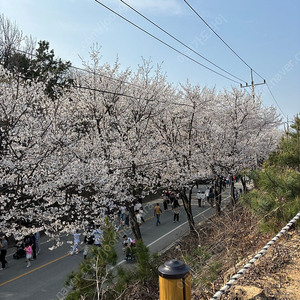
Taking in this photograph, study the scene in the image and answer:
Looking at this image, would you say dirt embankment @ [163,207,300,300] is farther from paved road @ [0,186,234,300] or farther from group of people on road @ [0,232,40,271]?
group of people on road @ [0,232,40,271]

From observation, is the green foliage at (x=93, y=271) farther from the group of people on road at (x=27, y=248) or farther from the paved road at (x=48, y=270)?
the group of people on road at (x=27, y=248)

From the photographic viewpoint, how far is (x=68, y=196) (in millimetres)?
10766

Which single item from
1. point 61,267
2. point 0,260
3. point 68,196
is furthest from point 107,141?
point 0,260

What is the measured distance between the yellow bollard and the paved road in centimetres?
489

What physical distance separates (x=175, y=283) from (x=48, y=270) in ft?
34.6

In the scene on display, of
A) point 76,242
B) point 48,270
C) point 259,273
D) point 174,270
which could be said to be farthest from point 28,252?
point 174,270

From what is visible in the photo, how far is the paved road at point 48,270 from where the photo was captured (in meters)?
9.27

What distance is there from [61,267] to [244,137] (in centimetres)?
1397

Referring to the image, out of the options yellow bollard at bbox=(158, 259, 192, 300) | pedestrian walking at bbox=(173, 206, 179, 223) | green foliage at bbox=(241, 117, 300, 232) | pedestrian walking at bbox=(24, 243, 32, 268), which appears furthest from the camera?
pedestrian walking at bbox=(173, 206, 179, 223)

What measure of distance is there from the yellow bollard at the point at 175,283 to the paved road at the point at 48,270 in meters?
4.89

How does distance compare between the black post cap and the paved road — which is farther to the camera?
the paved road

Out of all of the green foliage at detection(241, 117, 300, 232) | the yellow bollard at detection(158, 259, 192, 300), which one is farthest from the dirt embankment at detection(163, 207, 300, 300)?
the yellow bollard at detection(158, 259, 192, 300)

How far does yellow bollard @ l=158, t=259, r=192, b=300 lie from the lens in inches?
Result: 94.8

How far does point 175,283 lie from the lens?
2.40 meters
